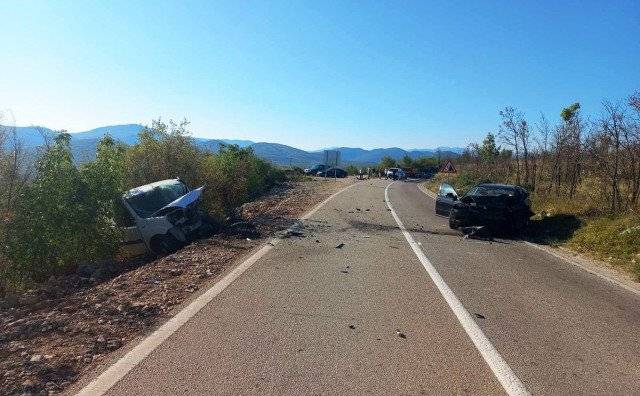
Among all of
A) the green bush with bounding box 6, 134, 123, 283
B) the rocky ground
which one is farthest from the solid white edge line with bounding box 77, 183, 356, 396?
the green bush with bounding box 6, 134, 123, 283

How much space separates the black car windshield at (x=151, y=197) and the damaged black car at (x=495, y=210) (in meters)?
7.38

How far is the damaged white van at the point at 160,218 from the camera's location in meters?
10.9

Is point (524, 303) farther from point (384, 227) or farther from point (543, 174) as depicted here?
point (543, 174)

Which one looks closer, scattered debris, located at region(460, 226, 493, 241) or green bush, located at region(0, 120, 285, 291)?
green bush, located at region(0, 120, 285, 291)

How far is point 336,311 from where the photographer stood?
571cm

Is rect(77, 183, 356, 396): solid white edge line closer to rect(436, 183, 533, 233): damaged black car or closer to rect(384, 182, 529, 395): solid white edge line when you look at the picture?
rect(384, 182, 529, 395): solid white edge line

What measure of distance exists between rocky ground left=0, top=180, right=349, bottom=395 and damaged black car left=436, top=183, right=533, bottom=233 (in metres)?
5.93

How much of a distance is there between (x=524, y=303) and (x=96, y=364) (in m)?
5.06

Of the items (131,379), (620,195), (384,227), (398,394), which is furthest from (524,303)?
(620,195)

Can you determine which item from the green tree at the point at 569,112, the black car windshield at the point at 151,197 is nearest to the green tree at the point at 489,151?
the green tree at the point at 569,112

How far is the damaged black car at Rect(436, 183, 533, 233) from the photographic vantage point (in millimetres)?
12430

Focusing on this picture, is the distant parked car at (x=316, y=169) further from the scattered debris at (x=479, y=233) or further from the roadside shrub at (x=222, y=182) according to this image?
the scattered debris at (x=479, y=233)

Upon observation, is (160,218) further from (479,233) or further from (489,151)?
(489,151)

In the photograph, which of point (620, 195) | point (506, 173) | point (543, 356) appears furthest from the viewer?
point (506, 173)
